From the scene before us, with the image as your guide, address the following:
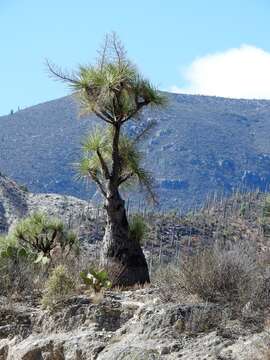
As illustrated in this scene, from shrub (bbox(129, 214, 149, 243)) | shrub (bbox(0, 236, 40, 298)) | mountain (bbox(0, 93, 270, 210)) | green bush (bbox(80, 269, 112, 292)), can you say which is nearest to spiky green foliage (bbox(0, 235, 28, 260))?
shrub (bbox(0, 236, 40, 298))

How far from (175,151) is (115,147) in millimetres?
147410

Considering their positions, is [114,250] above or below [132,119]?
below

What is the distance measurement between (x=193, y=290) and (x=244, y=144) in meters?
165

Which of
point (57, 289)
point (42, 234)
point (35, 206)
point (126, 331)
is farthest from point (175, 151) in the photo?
point (126, 331)

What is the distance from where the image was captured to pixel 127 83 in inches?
486

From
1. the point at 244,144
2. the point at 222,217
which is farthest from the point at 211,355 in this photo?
the point at 244,144

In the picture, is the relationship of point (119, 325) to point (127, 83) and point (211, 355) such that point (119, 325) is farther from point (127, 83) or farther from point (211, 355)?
point (127, 83)

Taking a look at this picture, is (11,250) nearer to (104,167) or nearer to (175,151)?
(104,167)

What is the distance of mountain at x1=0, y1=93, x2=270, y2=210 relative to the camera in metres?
141

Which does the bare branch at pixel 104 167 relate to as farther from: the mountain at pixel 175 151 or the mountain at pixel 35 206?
the mountain at pixel 175 151

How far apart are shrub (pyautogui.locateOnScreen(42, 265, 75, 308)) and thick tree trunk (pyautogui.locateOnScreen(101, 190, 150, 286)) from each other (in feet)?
6.85

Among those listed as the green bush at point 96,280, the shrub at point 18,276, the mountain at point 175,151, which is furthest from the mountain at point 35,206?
the green bush at point 96,280

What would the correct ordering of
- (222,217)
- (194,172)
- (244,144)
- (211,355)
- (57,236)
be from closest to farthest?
(211,355) → (57,236) → (222,217) → (194,172) → (244,144)

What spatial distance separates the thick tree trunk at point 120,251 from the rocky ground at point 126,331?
190cm
